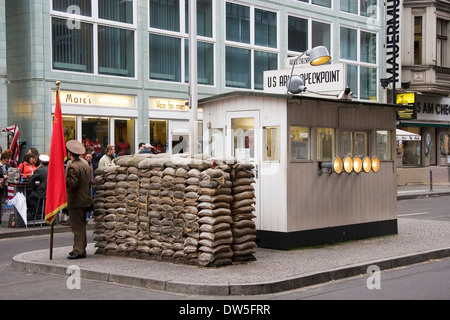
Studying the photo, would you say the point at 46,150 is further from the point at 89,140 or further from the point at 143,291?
the point at 143,291

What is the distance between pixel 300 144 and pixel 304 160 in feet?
0.96

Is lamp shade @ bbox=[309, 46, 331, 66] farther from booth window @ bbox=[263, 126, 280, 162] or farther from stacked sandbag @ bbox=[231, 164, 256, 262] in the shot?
stacked sandbag @ bbox=[231, 164, 256, 262]

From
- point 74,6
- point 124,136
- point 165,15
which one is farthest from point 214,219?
point 165,15

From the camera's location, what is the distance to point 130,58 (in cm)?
2503

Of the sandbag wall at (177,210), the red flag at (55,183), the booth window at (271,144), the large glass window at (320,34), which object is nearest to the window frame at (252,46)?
the large glass window at (320,34)

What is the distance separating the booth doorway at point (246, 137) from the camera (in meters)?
11.9

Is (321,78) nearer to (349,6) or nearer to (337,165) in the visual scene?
(337,165)

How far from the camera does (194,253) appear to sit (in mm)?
9992

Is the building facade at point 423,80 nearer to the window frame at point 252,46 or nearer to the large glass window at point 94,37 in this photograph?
the window frame at point 252,46

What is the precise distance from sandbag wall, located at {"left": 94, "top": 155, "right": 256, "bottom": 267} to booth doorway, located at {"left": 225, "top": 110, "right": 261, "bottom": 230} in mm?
1329

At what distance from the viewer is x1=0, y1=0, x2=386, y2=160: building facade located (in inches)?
880

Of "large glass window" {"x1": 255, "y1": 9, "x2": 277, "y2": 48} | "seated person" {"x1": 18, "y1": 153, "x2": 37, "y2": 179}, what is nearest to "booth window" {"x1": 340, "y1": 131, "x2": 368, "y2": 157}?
"seated person" {"x1": 18, "y1": 153, "x2": 37, "y2": 179}

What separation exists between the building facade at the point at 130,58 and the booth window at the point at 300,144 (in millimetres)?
10240
